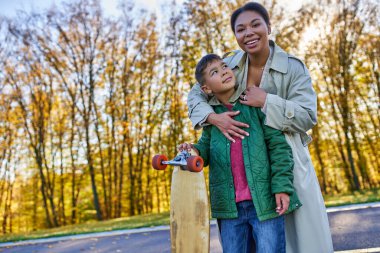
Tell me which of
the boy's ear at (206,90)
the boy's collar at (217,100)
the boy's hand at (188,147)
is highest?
the boy's ear at (206,90)

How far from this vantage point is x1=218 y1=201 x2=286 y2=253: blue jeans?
2.03 m

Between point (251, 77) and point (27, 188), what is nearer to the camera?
point (251, 77)

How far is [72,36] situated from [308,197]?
16508mm

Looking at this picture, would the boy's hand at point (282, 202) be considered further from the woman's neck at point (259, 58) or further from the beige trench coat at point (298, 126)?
the woman's neck at point (259, 58)

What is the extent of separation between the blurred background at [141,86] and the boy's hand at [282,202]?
13525 millimetres

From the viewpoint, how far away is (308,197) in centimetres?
207

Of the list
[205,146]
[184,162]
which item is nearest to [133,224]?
[205,146]

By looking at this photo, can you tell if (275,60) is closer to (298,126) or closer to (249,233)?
(298,126)

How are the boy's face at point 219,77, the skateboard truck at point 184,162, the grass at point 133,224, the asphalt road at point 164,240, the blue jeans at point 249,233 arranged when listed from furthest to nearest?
the grass at point 133,224 → the asphalt road at point 164,240 → the boy's face at point 219,77 → the blue jeans at point 249,233 → the skateboard truck at point 184,162

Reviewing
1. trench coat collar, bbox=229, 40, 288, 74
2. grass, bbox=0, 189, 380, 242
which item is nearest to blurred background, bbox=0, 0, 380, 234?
grass, bbox=0, 189, 380, 242

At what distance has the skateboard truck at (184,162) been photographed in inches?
75.3

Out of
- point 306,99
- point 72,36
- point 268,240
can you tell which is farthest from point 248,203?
point 72,36

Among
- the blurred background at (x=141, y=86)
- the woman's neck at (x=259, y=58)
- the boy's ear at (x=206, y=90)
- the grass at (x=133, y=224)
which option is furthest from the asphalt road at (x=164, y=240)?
the blurred background at (x=141, y=86)

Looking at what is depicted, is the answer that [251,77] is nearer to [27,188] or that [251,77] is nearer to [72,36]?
[72,36]
